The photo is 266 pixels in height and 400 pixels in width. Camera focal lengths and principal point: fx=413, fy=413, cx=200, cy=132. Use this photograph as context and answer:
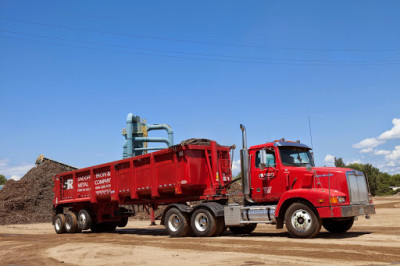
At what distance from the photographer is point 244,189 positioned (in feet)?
44.8

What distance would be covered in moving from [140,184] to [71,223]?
18.2ft

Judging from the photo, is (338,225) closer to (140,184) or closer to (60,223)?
(140,184)

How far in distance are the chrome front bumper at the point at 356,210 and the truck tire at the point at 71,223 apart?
42.5ft

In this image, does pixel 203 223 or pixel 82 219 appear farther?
pixel 82 219

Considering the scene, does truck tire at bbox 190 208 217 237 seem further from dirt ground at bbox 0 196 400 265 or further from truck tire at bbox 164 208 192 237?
dirt ground at bbox 0 196 400 265

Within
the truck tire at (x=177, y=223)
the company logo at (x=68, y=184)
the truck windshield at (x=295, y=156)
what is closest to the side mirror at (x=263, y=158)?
the truck windshield at (x=295, y=156)

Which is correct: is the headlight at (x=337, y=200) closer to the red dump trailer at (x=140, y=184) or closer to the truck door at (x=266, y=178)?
the truck door at (x=266, y=178)

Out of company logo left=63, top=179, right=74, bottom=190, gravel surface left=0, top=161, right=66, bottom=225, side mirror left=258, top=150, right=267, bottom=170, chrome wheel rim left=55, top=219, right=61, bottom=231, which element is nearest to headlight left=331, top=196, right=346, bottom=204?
side mirror left=258, top=150, right=267, bottom=170

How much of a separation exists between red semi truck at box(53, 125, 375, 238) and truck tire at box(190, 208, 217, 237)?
32mm

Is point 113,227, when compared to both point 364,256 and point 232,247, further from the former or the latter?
point 364,256

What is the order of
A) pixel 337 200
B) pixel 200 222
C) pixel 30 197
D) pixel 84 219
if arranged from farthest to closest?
pixel 30 197 → pixel 84 219 → pixel 200 222 → pixel 337 200

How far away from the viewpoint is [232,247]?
10633 millimetres

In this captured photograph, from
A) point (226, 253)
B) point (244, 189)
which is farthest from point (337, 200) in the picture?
point (226, 253)

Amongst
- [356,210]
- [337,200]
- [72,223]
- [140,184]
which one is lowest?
[72,223]
